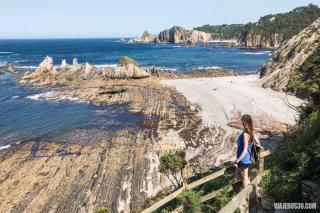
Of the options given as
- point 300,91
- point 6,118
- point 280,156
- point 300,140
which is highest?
point 300,140

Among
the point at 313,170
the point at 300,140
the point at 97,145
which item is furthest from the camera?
the point at 97,145

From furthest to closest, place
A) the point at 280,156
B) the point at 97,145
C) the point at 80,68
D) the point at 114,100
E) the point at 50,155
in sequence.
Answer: the point at 80,68 → the point at 114,100 → the point at 97,145 → the point at 50,155 → the point at 280,156

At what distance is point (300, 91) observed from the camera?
38781 millimetres

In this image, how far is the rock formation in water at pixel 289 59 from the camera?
145 ft

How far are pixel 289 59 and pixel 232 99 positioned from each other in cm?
1310

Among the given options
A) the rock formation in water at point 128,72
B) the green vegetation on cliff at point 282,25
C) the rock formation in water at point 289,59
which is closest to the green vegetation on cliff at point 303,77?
the rock formation in water at point 289,59

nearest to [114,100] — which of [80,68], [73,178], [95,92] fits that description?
[95,92]

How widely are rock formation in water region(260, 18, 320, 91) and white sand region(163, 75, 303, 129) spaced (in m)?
1.60

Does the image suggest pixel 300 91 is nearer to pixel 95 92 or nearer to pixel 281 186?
pixel 95 92

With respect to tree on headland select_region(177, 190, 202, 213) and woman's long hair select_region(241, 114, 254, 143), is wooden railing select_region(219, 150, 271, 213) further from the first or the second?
tree on headland select_region(177, 190, 202, 213)

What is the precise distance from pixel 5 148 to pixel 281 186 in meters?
24.5

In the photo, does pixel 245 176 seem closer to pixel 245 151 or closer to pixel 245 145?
pixel 245 151

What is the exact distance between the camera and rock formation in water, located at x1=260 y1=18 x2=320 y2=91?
145 ft

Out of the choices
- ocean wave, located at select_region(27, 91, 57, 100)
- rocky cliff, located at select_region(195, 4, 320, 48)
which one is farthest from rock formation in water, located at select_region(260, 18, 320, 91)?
rocky cliff, located at select_region(195, 4, 320, 48)
